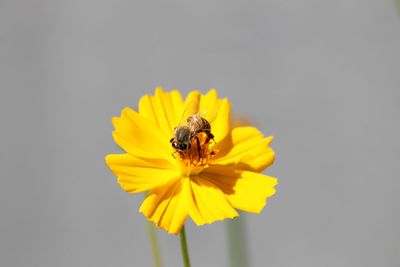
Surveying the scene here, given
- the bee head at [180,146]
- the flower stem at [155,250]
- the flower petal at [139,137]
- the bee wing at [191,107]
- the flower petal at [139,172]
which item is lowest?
the flower stem at [155,250]

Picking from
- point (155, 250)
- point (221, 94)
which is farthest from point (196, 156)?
point (221, 94)

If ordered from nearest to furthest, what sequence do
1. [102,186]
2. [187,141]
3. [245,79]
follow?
1. [187,141]
2. [102,186]
3. [245,79]

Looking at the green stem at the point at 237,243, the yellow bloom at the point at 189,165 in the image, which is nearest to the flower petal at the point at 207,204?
the yellow bloom at the point at 189,165

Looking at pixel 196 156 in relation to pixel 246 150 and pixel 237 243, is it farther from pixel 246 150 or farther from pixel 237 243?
pixel 237 243

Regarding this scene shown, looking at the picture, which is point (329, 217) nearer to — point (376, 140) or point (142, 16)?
point (376, 140)

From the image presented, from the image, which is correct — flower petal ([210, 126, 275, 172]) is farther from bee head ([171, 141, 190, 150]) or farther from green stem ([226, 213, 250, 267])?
green stem ([226, 213, 250, 267])

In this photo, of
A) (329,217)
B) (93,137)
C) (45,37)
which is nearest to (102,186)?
(93,137)

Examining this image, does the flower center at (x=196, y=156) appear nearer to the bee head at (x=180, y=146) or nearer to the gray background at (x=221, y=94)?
the bee head at (x=180, y=146)
